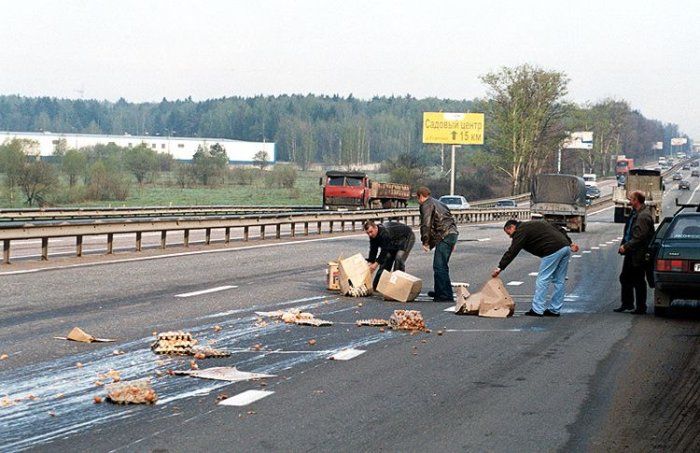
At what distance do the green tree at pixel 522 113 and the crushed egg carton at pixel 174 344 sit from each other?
109 meters

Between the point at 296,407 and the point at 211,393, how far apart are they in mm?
899

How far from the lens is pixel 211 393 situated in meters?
9.55

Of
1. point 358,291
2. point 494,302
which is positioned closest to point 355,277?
point 358,291

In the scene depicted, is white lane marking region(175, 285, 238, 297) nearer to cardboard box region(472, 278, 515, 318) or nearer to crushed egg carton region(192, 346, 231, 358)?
cardboard box region(472, 278, 515, 318)

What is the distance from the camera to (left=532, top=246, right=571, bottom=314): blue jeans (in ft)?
53.6

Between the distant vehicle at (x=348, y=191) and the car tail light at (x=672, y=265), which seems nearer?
the car tail light at (x=672, y=265)

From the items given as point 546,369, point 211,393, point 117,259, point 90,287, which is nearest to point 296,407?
point 211,393

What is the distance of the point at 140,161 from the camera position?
12231 centimetres

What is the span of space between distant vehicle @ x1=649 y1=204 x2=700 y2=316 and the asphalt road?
16.7 inches

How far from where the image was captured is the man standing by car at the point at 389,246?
1853cm

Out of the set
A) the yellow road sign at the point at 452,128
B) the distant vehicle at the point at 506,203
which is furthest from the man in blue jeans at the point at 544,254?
the yellow road sign at the point at 452,128

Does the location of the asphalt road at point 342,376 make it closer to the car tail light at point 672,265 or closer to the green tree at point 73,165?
the car tail light at point 672,265

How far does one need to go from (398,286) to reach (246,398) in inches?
340

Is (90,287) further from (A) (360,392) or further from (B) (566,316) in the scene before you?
(A) (360,392)
